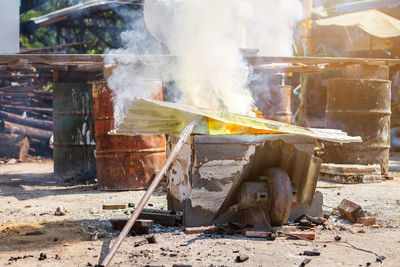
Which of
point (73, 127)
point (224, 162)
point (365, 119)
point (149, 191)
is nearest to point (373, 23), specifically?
point (365, 119)

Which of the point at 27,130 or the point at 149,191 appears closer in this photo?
the point at 149,191

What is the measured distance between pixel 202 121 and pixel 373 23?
9.39 m

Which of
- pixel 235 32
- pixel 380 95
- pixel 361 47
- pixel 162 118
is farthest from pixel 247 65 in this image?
pixel 361 47

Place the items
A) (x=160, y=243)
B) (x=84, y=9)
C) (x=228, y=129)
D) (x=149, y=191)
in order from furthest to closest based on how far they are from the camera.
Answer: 1. (x=84, y=9)
2. (x=228, y=129)
3. (x=160, y=243)
4. (x=149, y=191)

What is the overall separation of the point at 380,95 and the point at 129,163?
4949 mm

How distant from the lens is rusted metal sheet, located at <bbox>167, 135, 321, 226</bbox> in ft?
16.4

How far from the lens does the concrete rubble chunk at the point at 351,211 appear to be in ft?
18.0

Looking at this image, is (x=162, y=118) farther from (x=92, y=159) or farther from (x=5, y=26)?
(x=5, y=26)

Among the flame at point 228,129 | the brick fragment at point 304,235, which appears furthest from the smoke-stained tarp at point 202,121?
the brick fragment at point 304,235

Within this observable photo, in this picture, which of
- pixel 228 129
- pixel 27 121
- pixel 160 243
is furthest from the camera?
pixel 27 121

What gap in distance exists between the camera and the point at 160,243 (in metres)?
4.54

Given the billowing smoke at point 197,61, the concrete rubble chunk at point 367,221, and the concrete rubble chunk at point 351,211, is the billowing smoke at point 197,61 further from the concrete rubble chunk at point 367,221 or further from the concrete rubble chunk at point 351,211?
the concrete rubble chunk at point 367,221

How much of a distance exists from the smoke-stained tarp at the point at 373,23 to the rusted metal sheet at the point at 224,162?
7.96m

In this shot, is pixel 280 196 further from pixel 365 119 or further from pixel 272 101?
pixel 272 101
